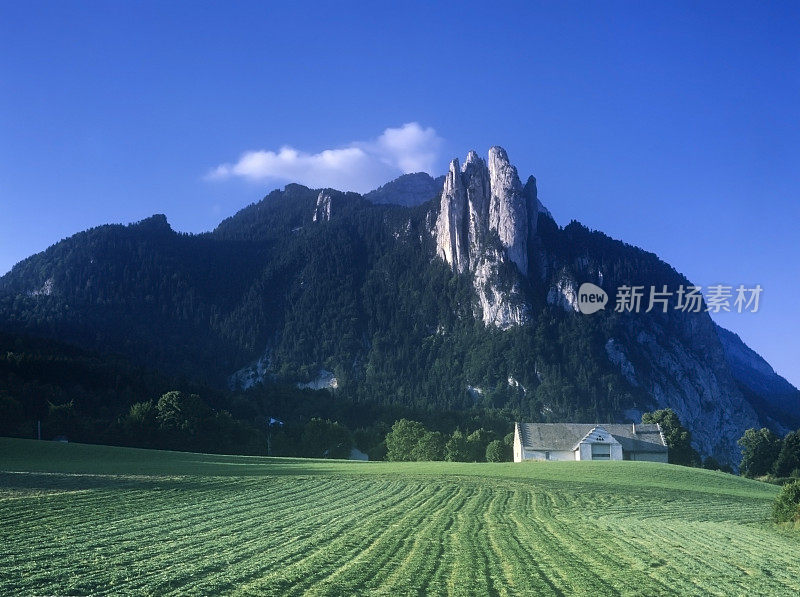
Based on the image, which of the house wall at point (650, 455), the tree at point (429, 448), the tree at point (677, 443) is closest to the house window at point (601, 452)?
the house wall at point (650, 455)

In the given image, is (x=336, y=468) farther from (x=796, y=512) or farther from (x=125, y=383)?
(x=125, y=383)

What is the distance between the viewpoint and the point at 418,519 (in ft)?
94.2

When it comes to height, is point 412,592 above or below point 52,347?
below

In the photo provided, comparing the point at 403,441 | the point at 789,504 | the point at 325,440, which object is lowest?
the point at 325,440

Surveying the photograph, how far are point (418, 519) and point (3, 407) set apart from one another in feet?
253

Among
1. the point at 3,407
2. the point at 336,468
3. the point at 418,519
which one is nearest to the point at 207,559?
the point at 418,519

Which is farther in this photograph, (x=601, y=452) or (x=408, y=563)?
(x=601, y=452)

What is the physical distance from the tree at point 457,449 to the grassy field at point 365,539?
5987cm

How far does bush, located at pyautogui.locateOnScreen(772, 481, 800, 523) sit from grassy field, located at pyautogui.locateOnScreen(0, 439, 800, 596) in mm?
1271

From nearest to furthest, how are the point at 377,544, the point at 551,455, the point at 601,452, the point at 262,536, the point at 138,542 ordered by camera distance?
the point at 138,542
the point at 377,544
the point at 262,536
the point at 601,452
the point at 551,455

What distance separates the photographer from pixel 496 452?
109 metres

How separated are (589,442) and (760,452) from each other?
26525mm

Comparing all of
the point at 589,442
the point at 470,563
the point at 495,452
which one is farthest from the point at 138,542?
the point at 495,452

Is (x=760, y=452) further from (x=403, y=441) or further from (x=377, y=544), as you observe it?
(x=377, y=544)
